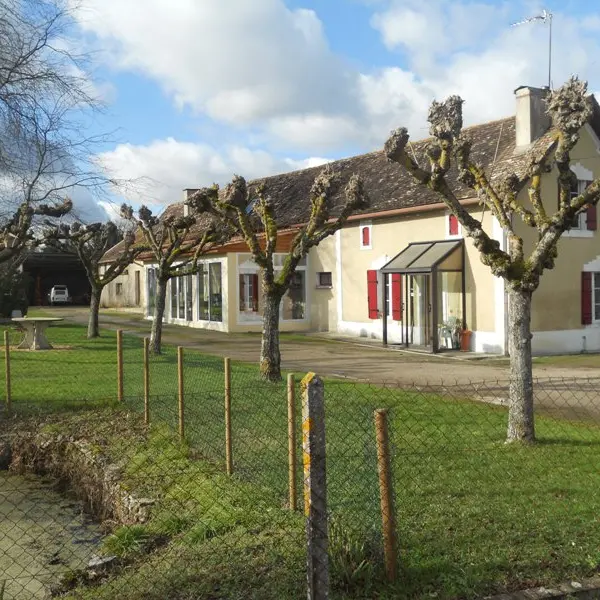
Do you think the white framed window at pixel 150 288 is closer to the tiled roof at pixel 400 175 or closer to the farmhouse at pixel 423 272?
the farmhouse at pixel 423 272

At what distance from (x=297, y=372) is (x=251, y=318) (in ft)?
35.4

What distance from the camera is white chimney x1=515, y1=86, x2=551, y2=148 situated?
20578mm

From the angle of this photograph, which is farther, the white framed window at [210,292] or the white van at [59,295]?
the white van at [59,295]

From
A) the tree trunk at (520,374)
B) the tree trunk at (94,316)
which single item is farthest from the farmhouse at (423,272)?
the tree trunk at (520,374)

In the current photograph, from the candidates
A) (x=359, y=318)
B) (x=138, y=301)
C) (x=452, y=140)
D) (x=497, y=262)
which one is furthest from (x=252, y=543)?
(x=138, y=301)

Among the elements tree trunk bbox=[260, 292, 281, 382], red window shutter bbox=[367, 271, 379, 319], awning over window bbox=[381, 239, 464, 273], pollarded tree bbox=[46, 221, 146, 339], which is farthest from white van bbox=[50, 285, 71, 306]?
tree trunk bbox=[260, 292, 281, 382]

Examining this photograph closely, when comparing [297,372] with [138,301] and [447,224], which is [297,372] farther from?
[138,301]

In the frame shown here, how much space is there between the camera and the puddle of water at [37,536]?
20.5 feet

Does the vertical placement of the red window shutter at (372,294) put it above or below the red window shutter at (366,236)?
below

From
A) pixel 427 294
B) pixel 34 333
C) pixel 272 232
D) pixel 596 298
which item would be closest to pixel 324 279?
pixel 427 294

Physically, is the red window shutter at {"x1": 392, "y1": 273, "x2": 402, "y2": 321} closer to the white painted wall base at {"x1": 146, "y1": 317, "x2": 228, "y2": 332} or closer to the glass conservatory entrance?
the glass conservatory entrance

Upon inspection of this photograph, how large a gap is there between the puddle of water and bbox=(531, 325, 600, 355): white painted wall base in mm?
14483

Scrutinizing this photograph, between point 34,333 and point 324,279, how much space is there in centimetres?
1127

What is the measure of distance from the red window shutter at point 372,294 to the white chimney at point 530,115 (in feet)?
20.1
